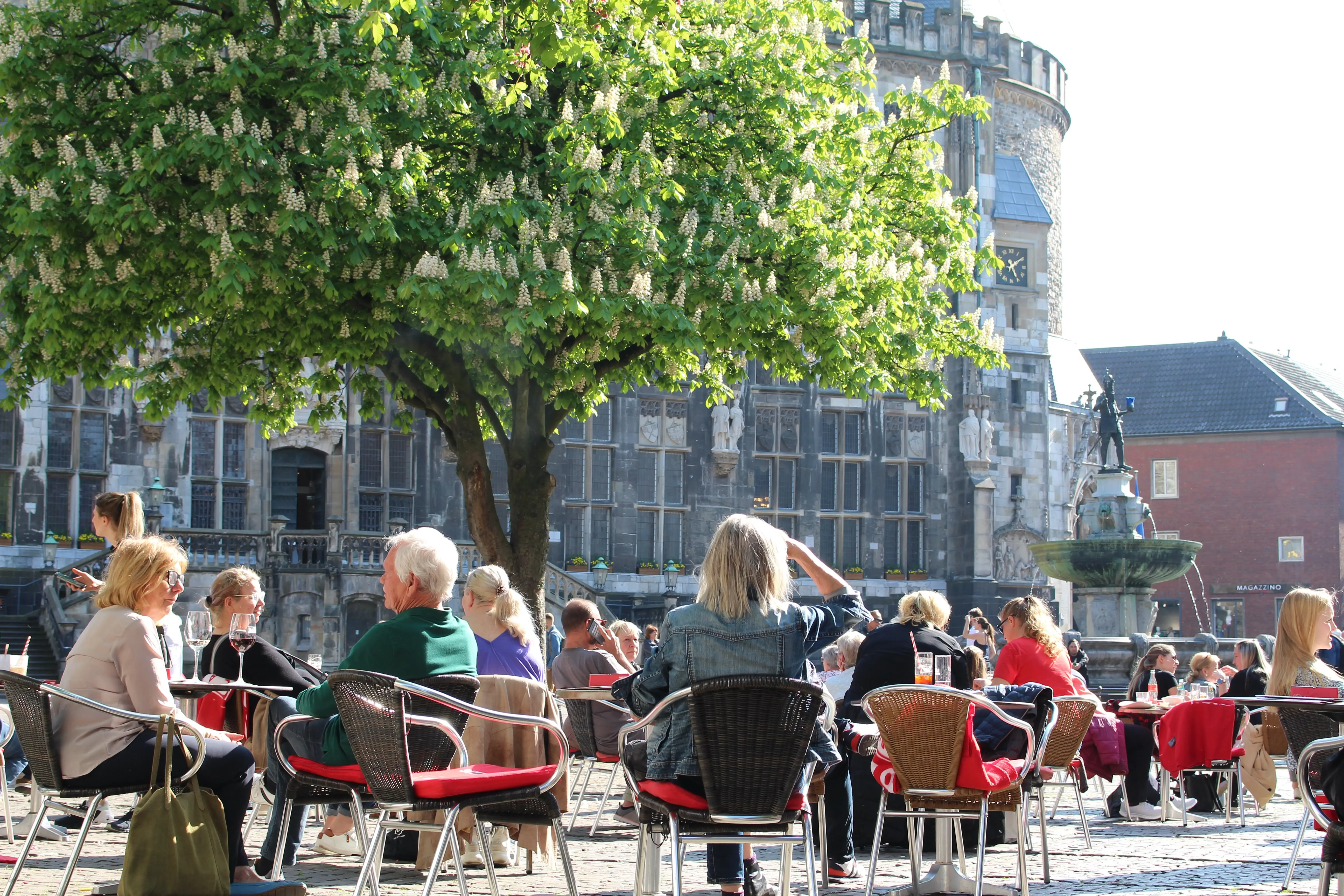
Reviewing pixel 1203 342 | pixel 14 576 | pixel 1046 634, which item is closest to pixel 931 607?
pixel 1046 634

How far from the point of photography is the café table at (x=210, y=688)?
6.39 meters

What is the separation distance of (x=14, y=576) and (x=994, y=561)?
19102 millimetres

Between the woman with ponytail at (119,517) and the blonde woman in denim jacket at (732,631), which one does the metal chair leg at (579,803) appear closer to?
the woman with ponytail at (119,517)

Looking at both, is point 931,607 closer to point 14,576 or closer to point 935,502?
point 14,576

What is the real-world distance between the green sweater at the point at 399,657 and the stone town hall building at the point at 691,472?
1673 cm

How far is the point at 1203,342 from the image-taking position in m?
55.7

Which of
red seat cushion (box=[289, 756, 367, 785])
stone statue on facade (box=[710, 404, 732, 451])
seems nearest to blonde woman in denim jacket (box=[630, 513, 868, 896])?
red seat cushion (box=[289, 756, 367, 785])

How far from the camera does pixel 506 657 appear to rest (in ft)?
25.8

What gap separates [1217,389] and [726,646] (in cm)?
5181

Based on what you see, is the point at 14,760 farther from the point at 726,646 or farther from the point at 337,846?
the point at 726,646

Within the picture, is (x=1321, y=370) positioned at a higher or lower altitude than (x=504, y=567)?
higher

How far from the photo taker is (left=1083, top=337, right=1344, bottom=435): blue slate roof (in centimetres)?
5091

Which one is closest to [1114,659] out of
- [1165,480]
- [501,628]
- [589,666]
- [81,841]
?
[589,666]

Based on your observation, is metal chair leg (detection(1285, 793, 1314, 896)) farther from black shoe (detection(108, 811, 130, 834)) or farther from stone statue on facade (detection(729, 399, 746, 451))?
stone statue on facade (detection(729, 399, 746, 451))
